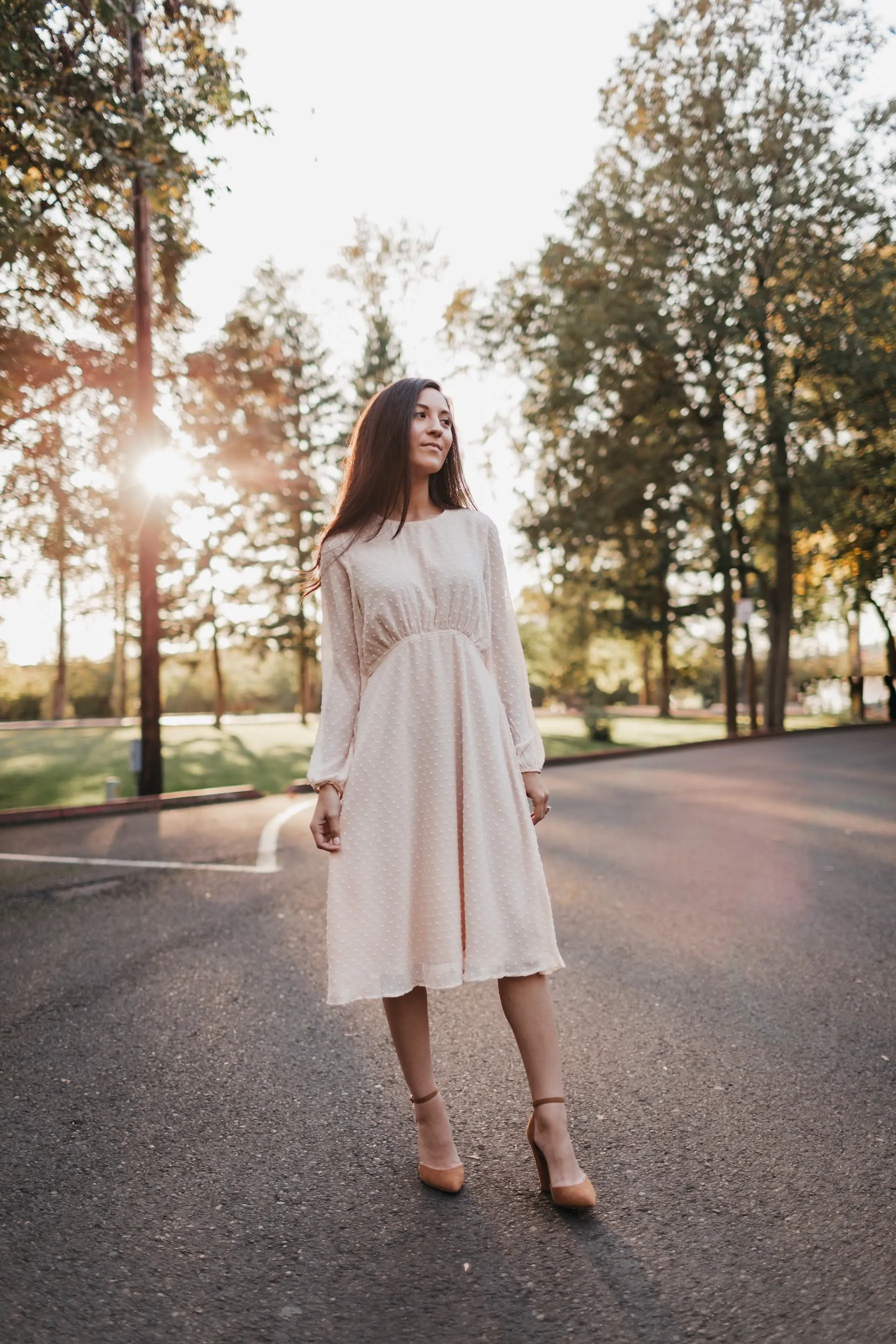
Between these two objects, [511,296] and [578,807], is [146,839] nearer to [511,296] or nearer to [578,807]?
[578,807]

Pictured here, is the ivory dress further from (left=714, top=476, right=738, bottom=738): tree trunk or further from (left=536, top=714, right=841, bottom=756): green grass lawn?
(left=714, top=476, right=738, bottom=738): tree trunk

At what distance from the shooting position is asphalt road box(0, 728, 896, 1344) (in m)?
2.19

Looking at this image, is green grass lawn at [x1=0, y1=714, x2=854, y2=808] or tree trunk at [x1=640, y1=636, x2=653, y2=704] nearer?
green grass lawn at [x1=0, y1=714, x2=854, y2=808]

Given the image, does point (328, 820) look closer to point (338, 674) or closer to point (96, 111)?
point (338, 674)

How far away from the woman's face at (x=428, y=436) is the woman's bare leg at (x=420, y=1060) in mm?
1427

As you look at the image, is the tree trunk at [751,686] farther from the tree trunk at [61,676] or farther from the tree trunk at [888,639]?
the tree trunk at [61,676]

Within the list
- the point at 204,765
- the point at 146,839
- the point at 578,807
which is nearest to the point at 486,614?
the point at 146,839

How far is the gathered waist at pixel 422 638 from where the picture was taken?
2.88 metres

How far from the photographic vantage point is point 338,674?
295 cm

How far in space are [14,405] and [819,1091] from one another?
14.4 metres

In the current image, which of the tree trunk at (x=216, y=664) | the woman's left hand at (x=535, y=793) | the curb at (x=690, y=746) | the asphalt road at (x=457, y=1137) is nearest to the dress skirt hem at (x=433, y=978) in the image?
the woman's left hand at (x=535, y=793)

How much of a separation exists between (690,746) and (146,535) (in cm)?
1283

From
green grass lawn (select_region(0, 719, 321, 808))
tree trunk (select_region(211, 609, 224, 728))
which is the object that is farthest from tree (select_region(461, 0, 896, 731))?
tree trunk (select_region(211, 609, 224, 728))

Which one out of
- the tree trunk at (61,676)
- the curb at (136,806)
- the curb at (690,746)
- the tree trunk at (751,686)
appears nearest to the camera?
the curb at (136,806)
